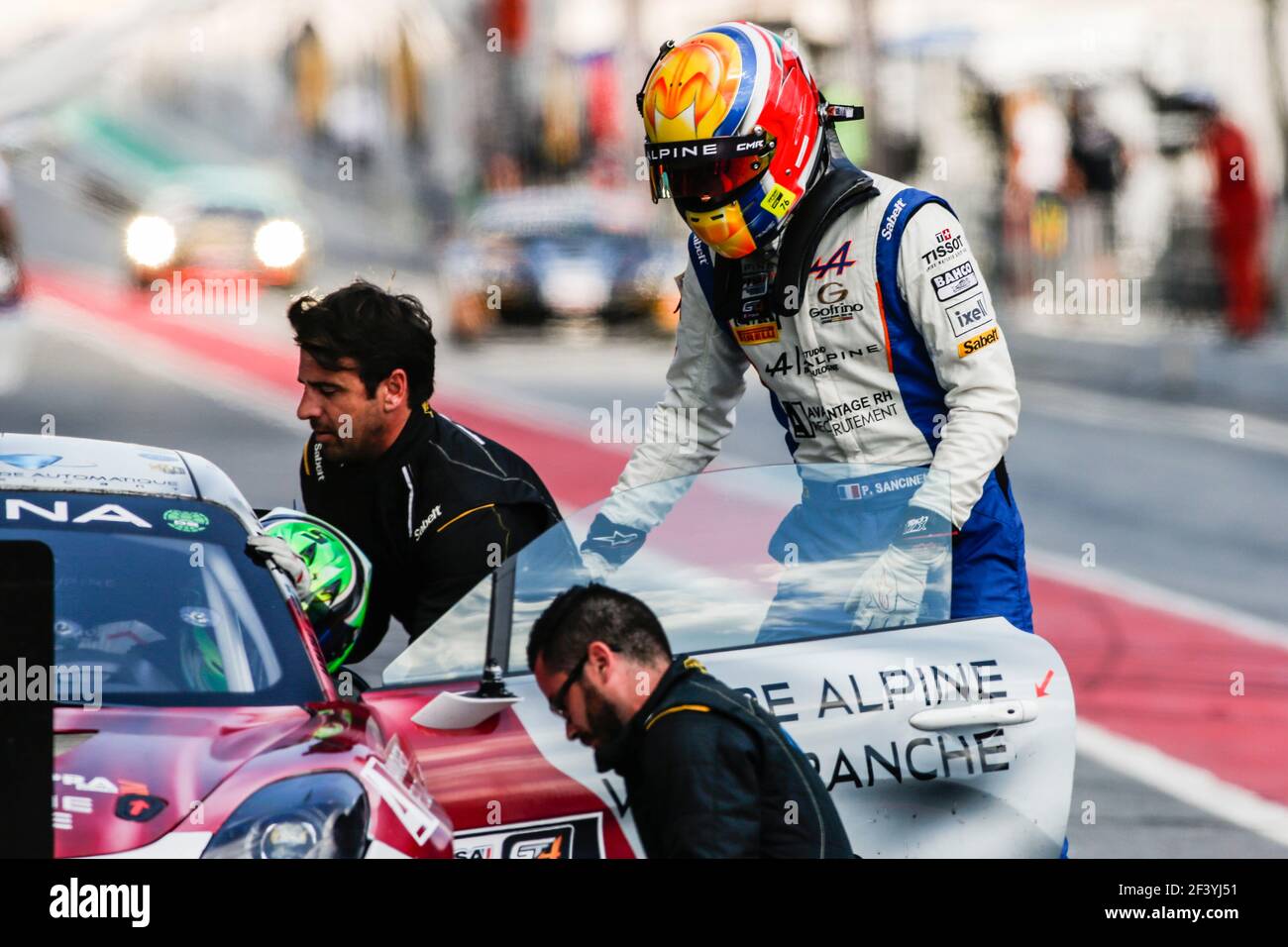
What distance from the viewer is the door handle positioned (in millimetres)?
3801

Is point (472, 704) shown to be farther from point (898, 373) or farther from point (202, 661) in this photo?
point (898, 373)

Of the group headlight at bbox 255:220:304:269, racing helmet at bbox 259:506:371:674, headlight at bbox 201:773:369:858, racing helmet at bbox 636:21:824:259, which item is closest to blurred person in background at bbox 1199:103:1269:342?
headlight at bbox 255:220:304:269

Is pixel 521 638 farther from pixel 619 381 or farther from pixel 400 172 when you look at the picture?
pixel 400 172

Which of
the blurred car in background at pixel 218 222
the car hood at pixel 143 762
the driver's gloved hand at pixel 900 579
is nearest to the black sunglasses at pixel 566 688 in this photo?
the car hood at pixel 143 762

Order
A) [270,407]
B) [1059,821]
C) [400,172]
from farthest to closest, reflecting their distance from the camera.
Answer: [400,172] < [270,407] < [1059,821]

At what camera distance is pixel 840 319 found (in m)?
4.42

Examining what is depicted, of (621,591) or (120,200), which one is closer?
(621,591)

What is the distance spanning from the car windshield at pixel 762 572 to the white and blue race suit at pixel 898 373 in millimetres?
22

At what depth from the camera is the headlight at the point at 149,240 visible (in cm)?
544

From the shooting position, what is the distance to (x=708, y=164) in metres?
4.27

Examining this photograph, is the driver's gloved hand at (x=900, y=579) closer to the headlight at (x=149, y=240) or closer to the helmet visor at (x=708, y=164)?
the helmet visor at (x=708, y=164)

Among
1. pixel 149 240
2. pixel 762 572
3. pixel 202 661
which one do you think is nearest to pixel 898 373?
pixel 762 572
